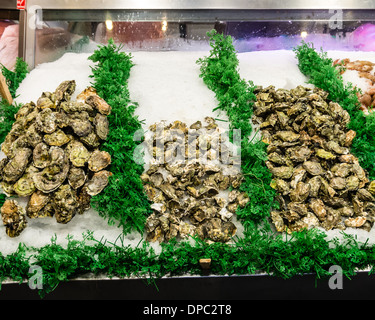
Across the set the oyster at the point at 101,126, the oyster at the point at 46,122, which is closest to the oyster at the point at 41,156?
the oyster at the point at 46,122

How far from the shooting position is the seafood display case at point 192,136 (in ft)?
6.24

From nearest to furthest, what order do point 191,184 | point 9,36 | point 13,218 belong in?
point 13,218 → point 191,184 → point 9,36

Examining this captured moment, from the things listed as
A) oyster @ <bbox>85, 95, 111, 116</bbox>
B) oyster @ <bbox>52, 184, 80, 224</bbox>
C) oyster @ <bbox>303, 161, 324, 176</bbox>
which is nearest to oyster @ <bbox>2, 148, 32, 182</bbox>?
oyster @ <bbox>52, 184, 80, 224</bbox>

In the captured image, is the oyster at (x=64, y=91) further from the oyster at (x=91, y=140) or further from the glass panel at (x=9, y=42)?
the glass panel at (x=9, y=42)

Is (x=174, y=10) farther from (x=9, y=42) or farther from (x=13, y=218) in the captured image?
(x=13, y=218)

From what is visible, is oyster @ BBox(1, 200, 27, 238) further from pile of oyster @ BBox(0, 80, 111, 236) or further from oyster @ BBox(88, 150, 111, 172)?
oyster @ BBox(88, 150, 111, 172)

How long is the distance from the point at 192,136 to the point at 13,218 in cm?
127

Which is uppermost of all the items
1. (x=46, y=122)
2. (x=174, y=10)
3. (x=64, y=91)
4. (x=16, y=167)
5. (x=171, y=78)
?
(x=174, y=10)

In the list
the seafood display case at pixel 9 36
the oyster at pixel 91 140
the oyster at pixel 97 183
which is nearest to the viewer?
the oyster at pixel 97 183

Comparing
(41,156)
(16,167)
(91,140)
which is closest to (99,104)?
(91,140)

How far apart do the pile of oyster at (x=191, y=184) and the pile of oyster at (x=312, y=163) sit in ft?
1.01

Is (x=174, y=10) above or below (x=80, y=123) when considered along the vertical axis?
above

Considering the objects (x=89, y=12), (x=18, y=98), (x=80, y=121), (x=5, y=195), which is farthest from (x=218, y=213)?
(x=89, y=12)

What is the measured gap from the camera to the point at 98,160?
208 centimetres
